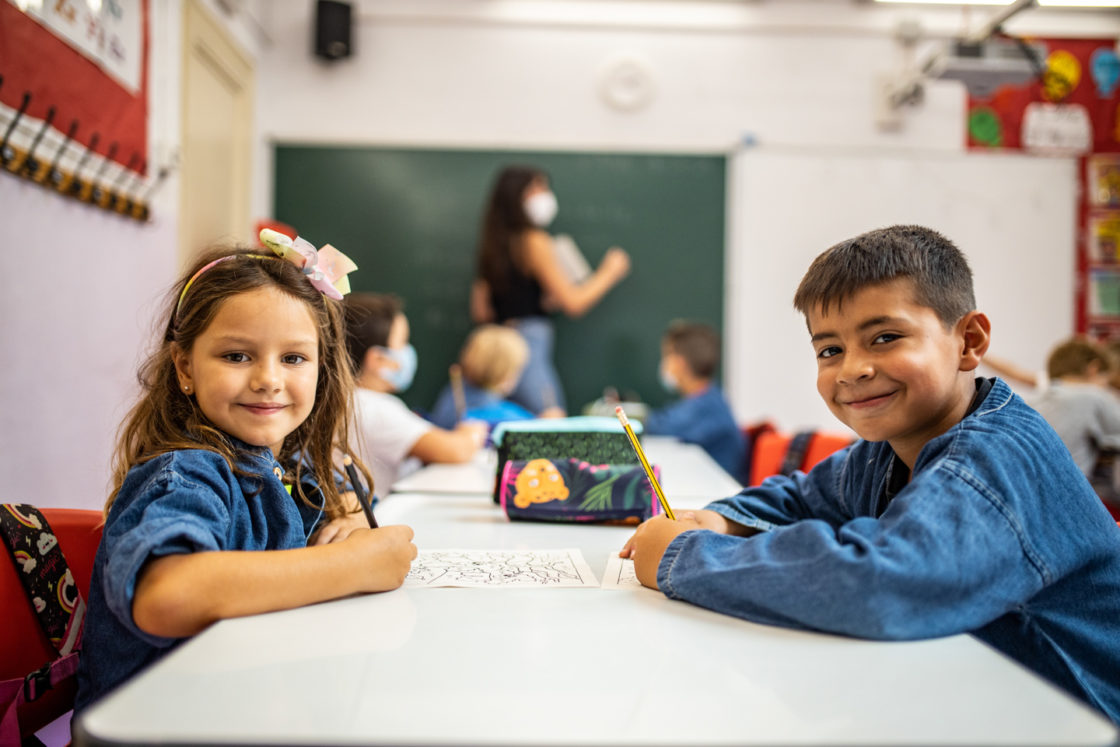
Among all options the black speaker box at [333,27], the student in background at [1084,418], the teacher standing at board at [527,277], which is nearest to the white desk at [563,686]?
the student in background at [1084,418]

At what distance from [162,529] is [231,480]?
192 mm

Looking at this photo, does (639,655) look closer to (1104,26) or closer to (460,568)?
(460,568)

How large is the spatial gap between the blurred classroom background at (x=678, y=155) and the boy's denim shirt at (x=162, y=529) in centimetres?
302

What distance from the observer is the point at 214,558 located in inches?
31.1

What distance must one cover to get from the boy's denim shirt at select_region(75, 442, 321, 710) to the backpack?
1.7 inches

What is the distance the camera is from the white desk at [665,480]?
5.67 ft

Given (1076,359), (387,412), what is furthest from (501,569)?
(1076,359)

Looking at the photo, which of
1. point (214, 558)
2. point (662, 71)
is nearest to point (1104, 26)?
point (662, 71)

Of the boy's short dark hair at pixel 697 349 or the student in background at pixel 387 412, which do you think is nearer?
the student in background at pixel 387 412

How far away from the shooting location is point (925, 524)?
0.75 meters

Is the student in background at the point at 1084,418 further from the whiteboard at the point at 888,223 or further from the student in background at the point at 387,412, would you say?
the student in background at the point at 387,412

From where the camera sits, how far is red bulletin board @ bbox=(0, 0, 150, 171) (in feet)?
6.21

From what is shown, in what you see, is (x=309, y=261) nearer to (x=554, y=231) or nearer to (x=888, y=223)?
(x=554, y=231)

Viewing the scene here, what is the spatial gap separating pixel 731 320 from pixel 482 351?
1.66 meters
